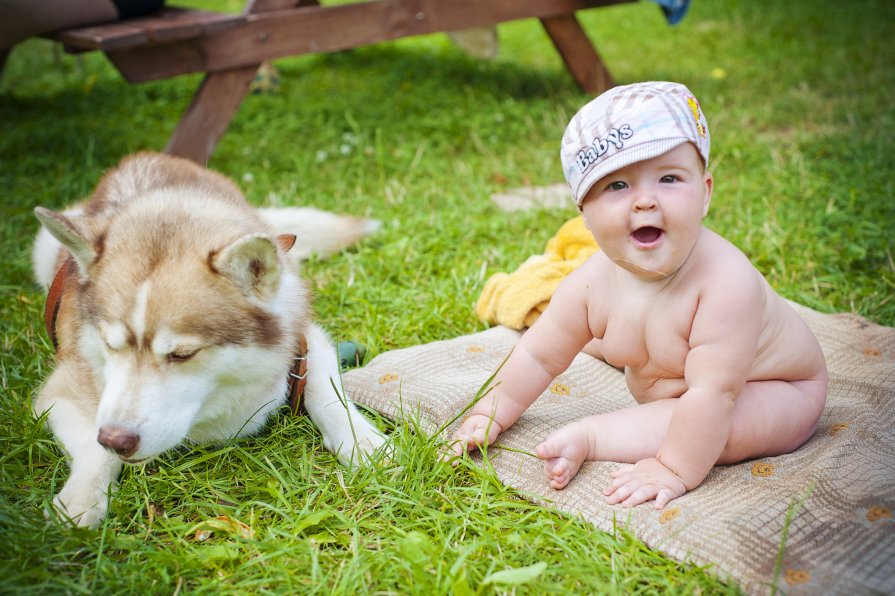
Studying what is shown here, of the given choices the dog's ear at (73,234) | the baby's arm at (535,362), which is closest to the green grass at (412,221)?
the baby's arm at (535,362)

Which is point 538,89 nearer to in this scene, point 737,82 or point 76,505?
point 737,82

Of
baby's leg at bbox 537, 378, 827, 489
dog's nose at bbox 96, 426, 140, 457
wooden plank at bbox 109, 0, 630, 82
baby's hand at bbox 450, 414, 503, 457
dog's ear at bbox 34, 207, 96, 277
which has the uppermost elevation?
wooden plank at bbox 109, 0, 630, 82

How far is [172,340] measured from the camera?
1.96 m

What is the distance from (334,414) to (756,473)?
4.07 feet

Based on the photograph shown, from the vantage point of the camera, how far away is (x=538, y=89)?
6.52 m

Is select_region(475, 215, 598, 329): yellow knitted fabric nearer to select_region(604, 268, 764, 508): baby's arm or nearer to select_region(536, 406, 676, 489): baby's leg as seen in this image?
select_region(536, 406, 676, 489): baby's leg

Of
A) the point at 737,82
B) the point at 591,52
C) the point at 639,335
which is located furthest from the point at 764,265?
the point at 737,82

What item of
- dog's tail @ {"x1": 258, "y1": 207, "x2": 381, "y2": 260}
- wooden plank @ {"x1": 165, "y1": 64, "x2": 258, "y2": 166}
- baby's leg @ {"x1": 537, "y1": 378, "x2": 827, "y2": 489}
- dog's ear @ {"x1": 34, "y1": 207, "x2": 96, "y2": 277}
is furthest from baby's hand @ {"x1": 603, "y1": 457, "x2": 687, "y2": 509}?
wooden plank @ {"x1": 165, "y1": 64, "x2": 258, "y2": 166}

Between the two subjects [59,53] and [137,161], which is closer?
[137,161]

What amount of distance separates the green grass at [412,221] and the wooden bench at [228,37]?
44 centimetres

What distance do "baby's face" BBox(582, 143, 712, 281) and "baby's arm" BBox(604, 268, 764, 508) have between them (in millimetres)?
164

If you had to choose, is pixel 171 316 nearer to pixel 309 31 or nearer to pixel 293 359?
pixel 293 359

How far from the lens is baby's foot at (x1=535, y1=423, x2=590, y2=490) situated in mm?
2098

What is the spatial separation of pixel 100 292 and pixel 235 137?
3827 mm
